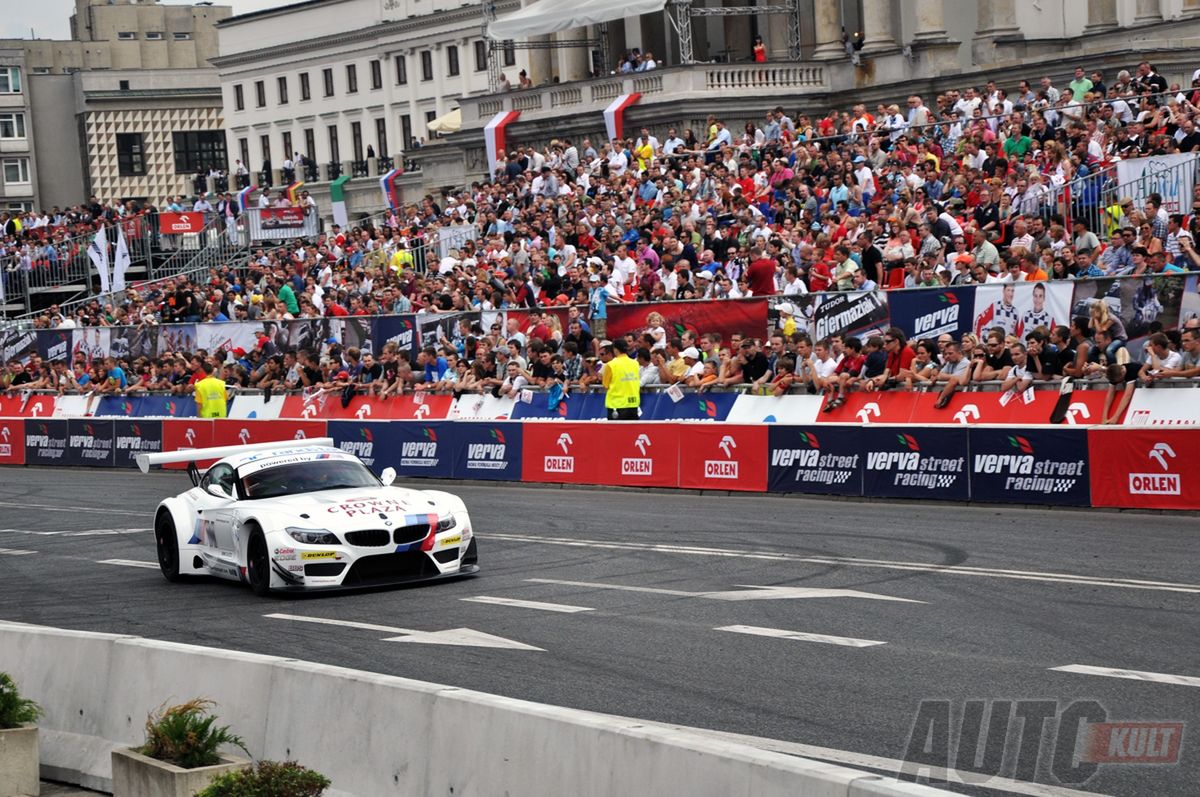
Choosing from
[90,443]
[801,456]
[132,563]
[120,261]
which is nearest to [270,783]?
[132,563]

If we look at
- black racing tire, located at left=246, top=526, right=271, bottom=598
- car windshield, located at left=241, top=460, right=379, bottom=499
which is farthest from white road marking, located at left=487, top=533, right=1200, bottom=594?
black racing tire, located at left=246, top=526, right=271, bottom=598

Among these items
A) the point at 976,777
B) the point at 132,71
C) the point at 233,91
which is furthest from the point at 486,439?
the point at 132,71

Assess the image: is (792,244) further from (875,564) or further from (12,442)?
(12,442)

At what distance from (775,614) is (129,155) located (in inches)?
3767

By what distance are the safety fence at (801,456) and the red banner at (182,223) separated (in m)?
24.5

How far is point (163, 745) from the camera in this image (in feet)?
30.3

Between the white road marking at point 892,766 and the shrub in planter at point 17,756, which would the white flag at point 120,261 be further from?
the white road marking at point 892,766

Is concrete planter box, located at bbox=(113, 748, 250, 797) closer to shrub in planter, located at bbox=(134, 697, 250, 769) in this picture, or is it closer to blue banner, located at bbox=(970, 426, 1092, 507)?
shrub in planter, located at bbox=(134, 697, 250, 769)

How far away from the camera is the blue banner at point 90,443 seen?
36438mm

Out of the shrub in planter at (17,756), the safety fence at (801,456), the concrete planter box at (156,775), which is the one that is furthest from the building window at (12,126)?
the concrete planter box at (156,775)

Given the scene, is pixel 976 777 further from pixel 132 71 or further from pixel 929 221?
pixel 132 71

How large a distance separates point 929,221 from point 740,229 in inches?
176

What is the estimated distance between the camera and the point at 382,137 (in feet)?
289

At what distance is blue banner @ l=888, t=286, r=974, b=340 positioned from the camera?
24.1m
